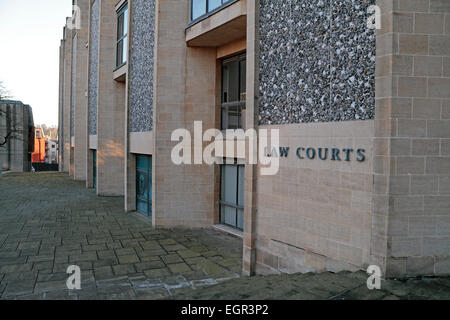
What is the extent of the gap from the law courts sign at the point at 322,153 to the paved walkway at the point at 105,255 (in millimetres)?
2307

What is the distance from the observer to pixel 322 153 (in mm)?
5555

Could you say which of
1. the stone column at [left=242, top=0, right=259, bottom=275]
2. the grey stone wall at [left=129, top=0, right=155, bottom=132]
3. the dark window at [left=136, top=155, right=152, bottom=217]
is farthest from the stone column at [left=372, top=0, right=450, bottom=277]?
the dark window at [left=136, top=155, right=152, bottom=217]

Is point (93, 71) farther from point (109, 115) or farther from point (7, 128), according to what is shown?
point (7, 128)

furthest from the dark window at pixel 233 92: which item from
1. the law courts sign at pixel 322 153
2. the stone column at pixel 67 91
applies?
the stone column at pixel 67 91

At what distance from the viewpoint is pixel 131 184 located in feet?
43.4

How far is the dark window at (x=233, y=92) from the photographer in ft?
31.7

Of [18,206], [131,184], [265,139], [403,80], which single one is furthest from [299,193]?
[18,206]

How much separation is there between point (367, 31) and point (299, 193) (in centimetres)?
253

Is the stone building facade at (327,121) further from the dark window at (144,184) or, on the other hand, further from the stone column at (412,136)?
the dark window at (144,184)

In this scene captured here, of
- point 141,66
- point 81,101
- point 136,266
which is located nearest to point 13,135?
point 81,101

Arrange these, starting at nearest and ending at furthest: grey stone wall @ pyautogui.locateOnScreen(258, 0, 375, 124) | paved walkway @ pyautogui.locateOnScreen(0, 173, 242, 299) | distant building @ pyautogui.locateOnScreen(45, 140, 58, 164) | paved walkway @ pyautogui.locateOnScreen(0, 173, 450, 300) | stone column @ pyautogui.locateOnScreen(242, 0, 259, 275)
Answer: paved walkway @ pyautogui.locateOnScreen(0, 173, 450, 300)
grey stone wall @ pyautogui.locateOnScreen(258, 0, 375, 124)
paved walkway @ pyautogui.locateOnScreen(0, 173, 242, 299)
stone column @ pyautogui.locateOnScreen(242, 0, 259, 275)
distant building @ pyautogui.locateOnScreen(45, 140, 58, 164)

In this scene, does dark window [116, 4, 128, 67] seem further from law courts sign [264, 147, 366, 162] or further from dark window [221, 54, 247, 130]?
law courts sign [264, 147, 366, 162]

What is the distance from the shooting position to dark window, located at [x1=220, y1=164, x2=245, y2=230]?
9.64 m

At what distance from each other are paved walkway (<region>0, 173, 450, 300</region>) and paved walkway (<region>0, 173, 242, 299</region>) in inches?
0.6
